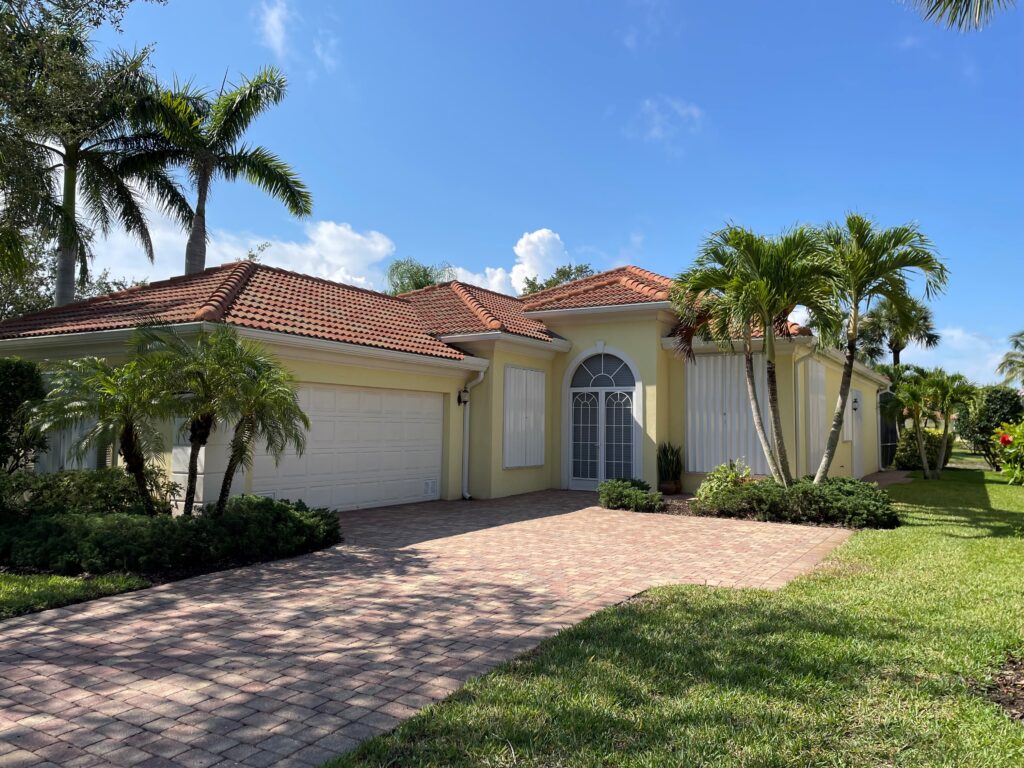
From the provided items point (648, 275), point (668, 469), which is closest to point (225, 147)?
point (648, 275)

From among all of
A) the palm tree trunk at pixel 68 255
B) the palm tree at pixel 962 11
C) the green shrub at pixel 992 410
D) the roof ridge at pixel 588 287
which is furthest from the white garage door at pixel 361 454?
the green shrub at pixel 992 410

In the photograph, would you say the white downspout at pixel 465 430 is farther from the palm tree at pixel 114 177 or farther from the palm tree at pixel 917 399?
the palm tree at pixel 917 399

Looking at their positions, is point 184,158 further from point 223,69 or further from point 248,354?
point 248,354

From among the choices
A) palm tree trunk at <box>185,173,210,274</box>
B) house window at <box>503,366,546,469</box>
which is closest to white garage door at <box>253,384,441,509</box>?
house window at <box>503,366,546,469</box>

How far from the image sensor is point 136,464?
9.29m

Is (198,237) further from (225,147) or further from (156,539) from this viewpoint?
(156,539)

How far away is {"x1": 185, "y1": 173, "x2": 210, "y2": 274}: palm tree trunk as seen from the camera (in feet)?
65.9

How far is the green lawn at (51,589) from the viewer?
6234 mm

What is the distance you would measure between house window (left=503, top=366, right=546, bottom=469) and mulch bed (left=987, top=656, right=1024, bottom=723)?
37.2 ft

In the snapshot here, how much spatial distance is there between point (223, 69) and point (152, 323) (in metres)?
12.7

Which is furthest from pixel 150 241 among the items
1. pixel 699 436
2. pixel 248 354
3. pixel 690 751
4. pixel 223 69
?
pixel 690 751

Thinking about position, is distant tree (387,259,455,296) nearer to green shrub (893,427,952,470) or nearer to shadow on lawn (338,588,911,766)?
green shrub (893,427,952,470)

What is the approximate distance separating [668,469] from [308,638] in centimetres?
1205

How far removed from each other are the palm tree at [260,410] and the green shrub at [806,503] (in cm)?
812
